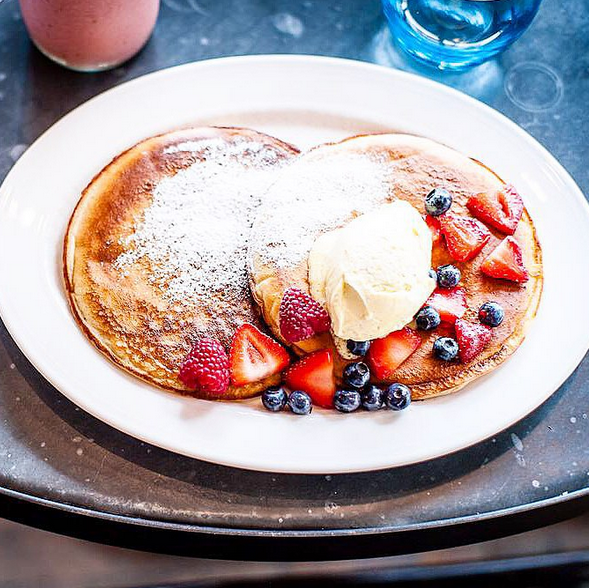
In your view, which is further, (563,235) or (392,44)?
(392,44)

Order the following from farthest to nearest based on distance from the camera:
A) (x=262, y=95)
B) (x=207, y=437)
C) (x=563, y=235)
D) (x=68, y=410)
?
(x=262, y=95) < (x=563, y=235) < (x=68, y=410) < (x=207, y=437)

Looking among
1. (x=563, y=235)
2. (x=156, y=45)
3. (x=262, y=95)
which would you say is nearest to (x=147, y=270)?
(x=262, y=95)

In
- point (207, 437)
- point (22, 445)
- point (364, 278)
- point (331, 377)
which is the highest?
point (364, 278)

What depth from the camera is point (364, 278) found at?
151cm

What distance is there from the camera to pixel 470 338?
1.58m

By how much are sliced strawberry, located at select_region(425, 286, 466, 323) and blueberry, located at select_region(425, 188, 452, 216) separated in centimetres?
17

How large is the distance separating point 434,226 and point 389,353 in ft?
0.98

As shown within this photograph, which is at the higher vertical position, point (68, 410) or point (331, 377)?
point (331, 377)

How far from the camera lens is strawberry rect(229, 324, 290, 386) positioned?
154cm

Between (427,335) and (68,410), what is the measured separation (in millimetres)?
746

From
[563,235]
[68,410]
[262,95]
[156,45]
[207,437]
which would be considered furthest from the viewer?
[156,45]

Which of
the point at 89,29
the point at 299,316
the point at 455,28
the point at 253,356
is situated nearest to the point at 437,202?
the point at 299,316

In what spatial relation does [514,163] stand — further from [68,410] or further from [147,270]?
[68,410]

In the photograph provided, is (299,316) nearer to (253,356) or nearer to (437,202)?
(253,356)
